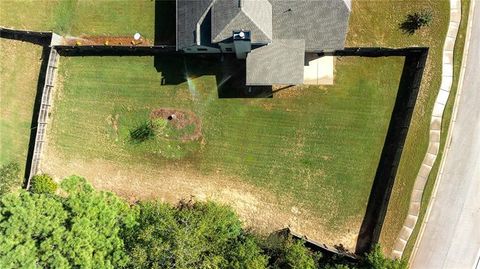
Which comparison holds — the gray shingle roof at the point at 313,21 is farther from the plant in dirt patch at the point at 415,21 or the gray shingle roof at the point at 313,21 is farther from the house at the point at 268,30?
the plant in dirt patch at the point at 415,21

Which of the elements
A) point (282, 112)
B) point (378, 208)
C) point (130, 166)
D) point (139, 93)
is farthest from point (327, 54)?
point (130, 166)

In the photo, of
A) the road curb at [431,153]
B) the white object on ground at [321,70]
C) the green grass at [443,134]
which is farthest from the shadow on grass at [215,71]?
the green grass at [443,134]

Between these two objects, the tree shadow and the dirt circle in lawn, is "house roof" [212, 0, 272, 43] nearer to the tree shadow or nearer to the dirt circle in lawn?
the dirt circle in lawn

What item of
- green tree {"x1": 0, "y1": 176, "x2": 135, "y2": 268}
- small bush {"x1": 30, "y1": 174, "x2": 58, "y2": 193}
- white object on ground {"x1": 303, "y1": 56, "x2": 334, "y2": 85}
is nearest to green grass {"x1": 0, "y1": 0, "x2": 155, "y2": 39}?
small bush {"x1": 30, "y1": 174, "x2": 58, "y2": 193}

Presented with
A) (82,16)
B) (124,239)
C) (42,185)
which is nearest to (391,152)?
(124,239)

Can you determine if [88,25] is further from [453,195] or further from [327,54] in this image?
[453,195]
